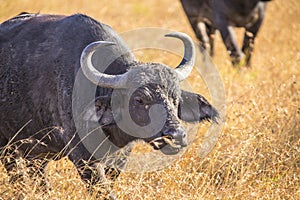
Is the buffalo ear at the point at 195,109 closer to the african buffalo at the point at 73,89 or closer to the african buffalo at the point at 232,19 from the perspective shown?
the african buffalo at the point at 73,89

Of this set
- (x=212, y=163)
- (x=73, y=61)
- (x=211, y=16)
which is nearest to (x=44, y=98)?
(x=73, y=61)

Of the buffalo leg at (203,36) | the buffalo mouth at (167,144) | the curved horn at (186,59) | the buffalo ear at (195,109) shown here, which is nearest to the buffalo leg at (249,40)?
the buffalo leg at (203,36)

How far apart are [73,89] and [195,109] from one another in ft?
2.97

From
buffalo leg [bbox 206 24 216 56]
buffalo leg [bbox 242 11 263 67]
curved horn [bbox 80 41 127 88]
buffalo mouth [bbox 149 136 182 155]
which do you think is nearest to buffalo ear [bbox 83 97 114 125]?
curved horn [bbox 80 41 127 88]

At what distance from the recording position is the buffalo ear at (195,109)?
195 inches

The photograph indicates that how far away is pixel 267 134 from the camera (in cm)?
580

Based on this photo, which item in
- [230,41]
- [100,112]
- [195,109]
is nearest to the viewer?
[100,112]

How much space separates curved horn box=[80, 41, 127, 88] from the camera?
464 centimetres

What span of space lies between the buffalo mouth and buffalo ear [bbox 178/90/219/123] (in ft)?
1.58

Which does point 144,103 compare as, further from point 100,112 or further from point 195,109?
point 195,109

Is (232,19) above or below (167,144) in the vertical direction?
below

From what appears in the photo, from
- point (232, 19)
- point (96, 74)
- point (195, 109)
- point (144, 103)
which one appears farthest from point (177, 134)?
point (232, 19)

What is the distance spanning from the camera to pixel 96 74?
15.4 feet

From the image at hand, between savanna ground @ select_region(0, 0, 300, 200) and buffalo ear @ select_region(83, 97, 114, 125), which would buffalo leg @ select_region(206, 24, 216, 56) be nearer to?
savanna ground @ select_region(0, 0, 300, 200)
